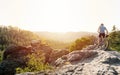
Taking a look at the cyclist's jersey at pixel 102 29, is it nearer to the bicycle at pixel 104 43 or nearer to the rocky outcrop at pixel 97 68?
the bicycle at pixel 104 43

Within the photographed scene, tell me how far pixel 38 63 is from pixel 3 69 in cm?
1825

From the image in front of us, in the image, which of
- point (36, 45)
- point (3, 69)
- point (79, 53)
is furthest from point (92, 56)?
point (36, 45)

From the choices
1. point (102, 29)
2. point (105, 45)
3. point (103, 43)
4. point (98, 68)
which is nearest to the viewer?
point (98, 68)

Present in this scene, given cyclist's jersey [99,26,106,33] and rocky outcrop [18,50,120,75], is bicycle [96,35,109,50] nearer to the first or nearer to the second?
cyclist's jersey [99,26,106,33]

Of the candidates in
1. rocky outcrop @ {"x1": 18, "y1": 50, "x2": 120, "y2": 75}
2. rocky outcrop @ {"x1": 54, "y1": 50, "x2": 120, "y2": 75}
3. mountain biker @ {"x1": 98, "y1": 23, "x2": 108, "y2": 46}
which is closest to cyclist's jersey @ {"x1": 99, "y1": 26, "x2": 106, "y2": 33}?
mountain biker @ {"x1": 98, "y1": 23, "x2": 108, "y2": 46}

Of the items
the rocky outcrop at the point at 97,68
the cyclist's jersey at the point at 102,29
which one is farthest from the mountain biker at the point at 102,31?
the rocky outcrop at the point at 97,68

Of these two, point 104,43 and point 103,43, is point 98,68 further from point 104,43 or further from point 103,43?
point 103,43

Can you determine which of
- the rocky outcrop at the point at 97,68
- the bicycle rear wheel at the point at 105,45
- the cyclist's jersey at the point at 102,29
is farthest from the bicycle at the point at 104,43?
the rocky outcrop at the point at 97,68

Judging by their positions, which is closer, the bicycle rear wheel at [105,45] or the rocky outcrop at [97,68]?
the rocky outcrop at [97,68]

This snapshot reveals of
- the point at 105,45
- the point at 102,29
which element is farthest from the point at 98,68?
the point at 105,45

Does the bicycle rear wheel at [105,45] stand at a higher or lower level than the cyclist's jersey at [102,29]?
lower

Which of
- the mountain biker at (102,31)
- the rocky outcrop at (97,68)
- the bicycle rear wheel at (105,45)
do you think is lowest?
the rocky outcrop at (97,68)

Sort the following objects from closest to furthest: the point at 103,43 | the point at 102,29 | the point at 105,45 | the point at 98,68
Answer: the point at 98,68 < the point at 102,29 < the point at 105,45 < the point at 103,43

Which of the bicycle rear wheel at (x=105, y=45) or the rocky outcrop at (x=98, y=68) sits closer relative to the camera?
the rocky outcrop at (x=98, y=68)
